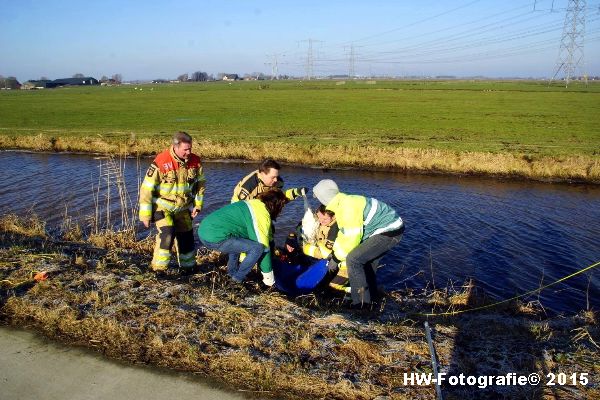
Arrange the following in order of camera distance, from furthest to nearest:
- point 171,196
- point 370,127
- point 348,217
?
point 370,127 → point 171,196 → point 348,217

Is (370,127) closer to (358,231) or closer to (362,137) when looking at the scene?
(362,137)

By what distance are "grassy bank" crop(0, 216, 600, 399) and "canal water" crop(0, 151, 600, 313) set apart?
2.78 metres

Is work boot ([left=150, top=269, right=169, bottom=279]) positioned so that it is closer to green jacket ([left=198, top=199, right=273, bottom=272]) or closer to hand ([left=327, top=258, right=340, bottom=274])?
green jacket ([left=198, top=199, right=273, bottom=272])

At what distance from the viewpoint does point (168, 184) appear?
20.6 feet

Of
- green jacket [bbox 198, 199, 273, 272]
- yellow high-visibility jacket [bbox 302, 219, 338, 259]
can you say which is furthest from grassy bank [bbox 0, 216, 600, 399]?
yellow high-visibility jacket [bbox 302, 219, 338, 259]

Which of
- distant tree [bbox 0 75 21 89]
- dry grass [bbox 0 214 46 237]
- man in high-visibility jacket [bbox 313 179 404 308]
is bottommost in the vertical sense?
dry grass [bbox 0 214 46 237]

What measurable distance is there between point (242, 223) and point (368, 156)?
1455 cm

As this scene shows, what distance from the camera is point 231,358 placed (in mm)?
4133

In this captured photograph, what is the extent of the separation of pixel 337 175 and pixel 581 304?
37.1 ft

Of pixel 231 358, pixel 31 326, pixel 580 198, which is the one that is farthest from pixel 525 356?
pixel 580 198

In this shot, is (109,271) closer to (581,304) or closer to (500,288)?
(500,288)

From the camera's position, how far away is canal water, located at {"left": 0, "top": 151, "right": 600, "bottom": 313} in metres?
9.02

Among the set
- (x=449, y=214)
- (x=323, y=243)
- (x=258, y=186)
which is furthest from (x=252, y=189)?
(x=449, y=214)

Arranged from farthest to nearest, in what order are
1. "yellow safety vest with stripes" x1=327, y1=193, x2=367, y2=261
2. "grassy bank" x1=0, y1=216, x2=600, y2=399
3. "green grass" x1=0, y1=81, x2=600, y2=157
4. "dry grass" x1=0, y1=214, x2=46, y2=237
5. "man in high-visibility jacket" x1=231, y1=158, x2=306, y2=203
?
"green grass" x1=0, y1=81, x2=600, y2=157 < "dry grass" x1=0, y1=214, x2=46, y2=237 < "man in high-visibility jacket" x1=231, y1=158, x2=306, y2=203 < "yellow safety vest with stripes" x1=327, y1=193, x2=367, y2=261 < "grassy bank" x1=0, y1=216, x2=600, y2=399
